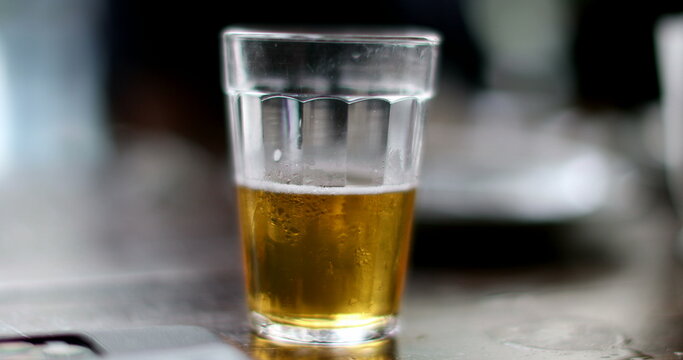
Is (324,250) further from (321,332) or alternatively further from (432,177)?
(432,177)

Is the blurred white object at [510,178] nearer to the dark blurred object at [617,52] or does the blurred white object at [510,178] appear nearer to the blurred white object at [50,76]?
the dark blurred object at [617,52]

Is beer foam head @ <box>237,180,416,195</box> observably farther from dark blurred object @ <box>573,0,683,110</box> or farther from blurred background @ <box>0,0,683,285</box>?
dark blurred object @ <box>573,0,683,110</box>

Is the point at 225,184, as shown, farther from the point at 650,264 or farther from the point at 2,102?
the point at 2,102

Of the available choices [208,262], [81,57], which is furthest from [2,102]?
[208,262]

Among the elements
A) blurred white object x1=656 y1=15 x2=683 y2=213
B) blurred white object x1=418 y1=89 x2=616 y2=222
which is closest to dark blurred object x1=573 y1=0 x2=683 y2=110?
blurred white object x1=418 y1=89 x2=616 y2=222

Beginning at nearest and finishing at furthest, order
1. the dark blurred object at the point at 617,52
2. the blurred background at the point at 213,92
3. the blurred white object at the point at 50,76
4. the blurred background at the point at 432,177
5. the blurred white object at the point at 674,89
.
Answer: the blurred background at the point at 432,177, the blurred white object at the point at 674,89, the blurred background at the point at 213,92, the dark blurred object at the point at 617,52, the blurred white object at the point at 50,76

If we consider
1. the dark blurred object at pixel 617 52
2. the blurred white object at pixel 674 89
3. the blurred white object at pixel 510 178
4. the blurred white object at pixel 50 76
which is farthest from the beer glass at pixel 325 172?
the blurred white object at pixel 50 76
